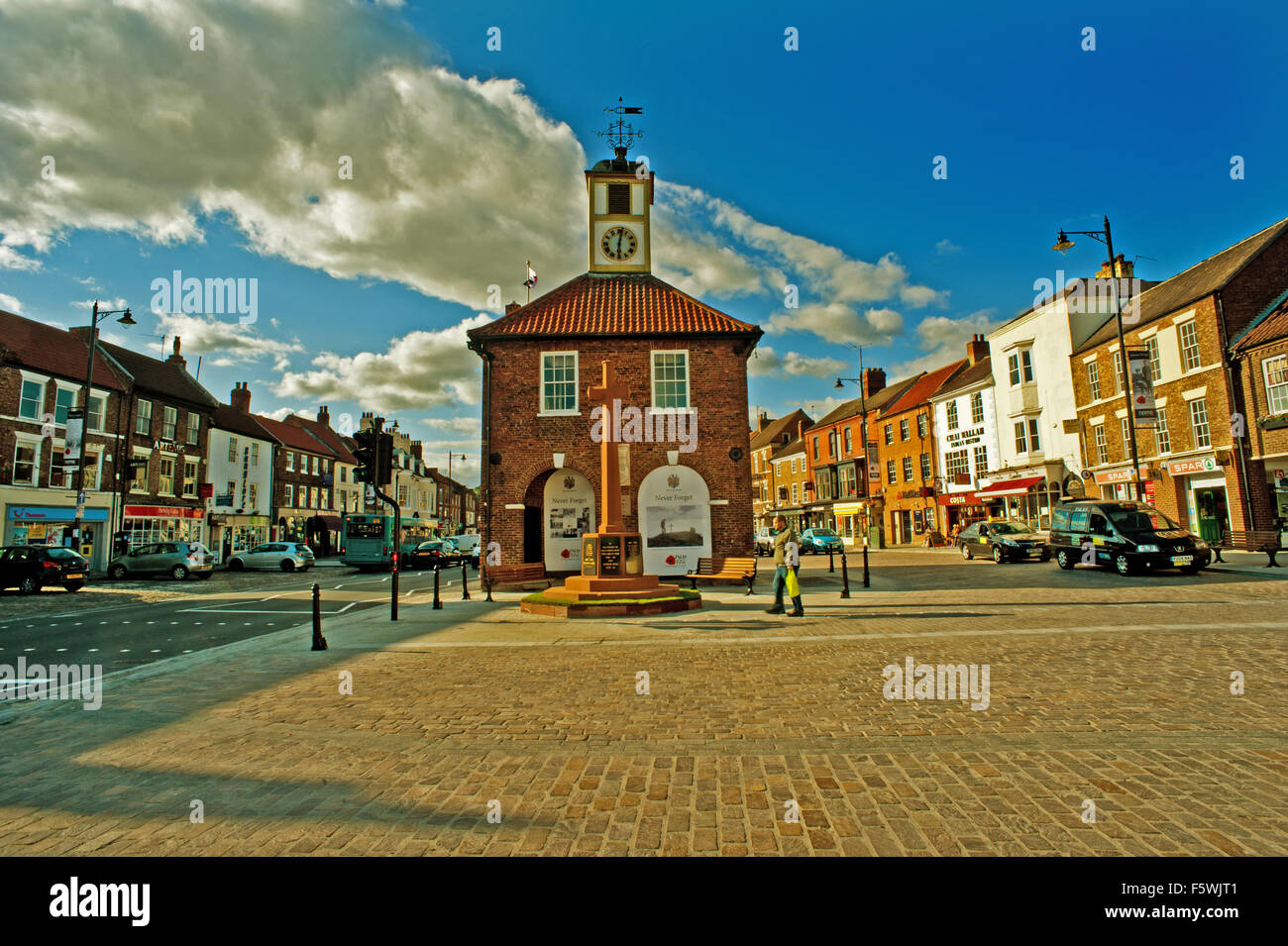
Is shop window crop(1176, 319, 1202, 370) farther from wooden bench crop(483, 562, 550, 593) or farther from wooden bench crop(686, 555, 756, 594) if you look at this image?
wooden bench crop(483, 562, 550, 593)

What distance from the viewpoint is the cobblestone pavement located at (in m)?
3.34

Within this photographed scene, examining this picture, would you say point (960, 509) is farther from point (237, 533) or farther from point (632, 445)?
point (237, 533)

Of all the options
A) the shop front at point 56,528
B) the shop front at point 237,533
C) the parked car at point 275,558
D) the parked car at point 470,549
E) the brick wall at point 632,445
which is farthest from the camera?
the shop front at point 237,533

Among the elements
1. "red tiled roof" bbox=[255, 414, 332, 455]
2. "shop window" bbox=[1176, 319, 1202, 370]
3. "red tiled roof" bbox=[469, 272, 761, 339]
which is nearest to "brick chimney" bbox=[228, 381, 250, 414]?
"red tiled roof" bbox=[255, 414, 332, 455]

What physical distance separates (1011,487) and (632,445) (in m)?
24.7

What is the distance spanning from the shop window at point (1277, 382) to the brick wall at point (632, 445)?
716 inches

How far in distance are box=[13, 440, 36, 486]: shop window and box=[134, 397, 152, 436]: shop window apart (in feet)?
17.8

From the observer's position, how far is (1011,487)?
34062 millimetres

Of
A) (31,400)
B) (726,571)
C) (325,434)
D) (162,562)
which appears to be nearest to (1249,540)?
(726,571)

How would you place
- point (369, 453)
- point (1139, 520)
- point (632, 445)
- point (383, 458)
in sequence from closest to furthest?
point (369, 453), point (383, 458), point (1139, 520), point (632, 445)

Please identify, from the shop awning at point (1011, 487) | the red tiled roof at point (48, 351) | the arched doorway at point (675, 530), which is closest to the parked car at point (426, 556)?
the red tiled roof at point (48, 351)

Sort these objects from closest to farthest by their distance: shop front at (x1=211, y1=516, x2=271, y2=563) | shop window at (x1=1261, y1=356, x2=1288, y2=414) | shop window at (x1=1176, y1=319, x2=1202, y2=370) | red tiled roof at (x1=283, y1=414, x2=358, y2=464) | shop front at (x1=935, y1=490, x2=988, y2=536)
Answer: shop window at (x1=1261, y1=356, x2=1288, y2=414), shop window at (x1=1176, y1=319, x2=1202, y2=370), shop front at (x1=935, y1=490, x2=988, y2=536), shop front at (x1=211, y1=516, x2=271, y2=563), red tiled roof at (x1=283, y1=414, x2=358, y2=464)

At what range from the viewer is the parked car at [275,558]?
3384 cm

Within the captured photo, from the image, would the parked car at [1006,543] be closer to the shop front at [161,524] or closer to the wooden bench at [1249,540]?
the wooden bench at [1249,540]
